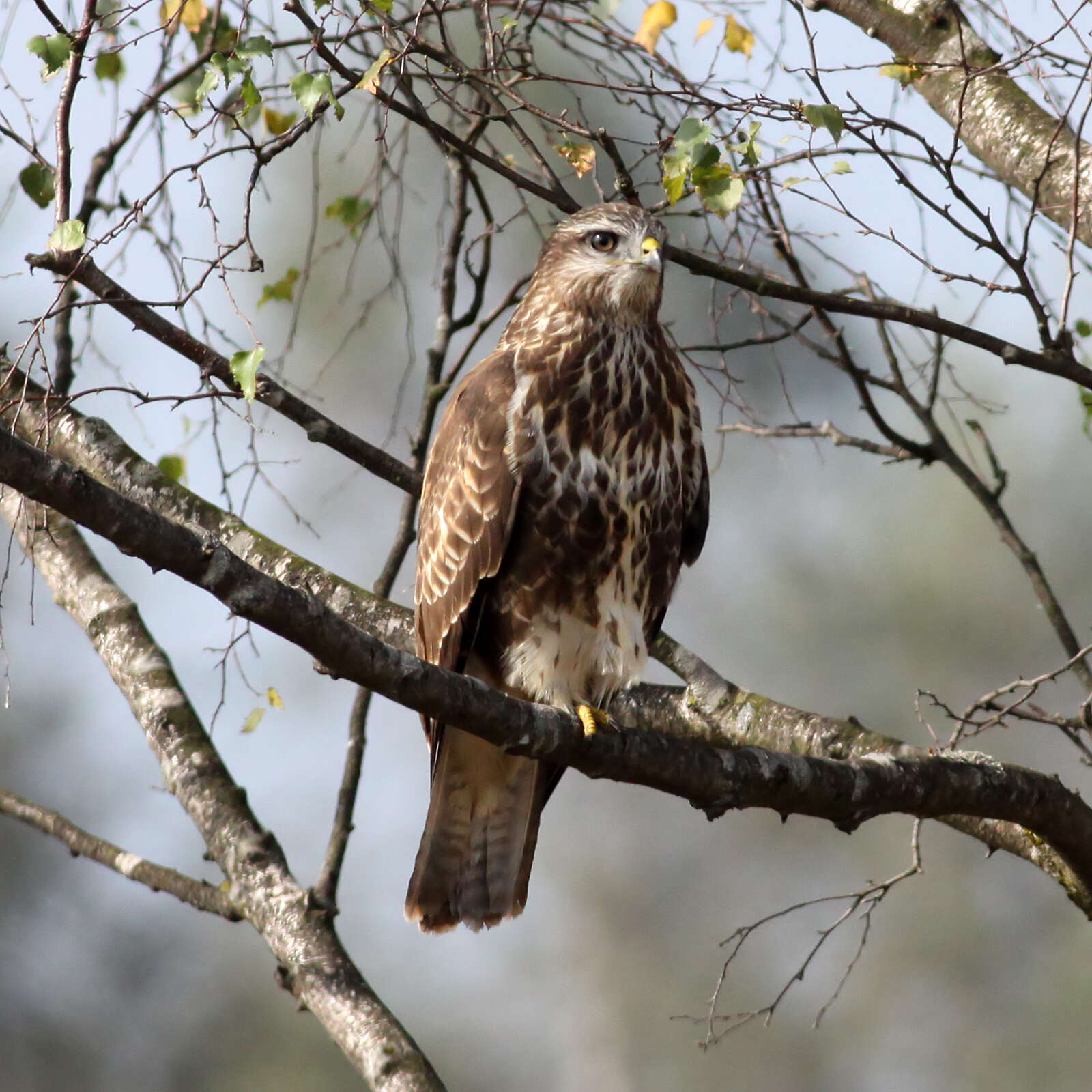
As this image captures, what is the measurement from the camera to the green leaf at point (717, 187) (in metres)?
2.68

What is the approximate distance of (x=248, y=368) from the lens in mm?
2572

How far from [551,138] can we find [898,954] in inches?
364

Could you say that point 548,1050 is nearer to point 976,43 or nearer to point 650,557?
point 650,557

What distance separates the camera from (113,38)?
11.6ft

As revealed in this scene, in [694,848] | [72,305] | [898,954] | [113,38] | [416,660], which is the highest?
[694,848]

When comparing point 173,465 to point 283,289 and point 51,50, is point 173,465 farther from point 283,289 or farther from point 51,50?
point 51,50

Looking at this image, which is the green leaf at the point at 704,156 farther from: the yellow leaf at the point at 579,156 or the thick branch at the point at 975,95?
the thick branch at the point at 975,95

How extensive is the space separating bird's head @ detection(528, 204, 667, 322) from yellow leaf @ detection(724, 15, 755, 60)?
0.62 meters

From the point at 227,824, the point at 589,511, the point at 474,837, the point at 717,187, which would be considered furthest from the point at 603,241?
the point at 227,824

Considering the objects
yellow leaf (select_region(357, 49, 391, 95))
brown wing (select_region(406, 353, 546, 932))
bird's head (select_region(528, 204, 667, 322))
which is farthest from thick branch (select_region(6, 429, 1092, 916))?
bird's head (select_region(528, 204, 667, 322))

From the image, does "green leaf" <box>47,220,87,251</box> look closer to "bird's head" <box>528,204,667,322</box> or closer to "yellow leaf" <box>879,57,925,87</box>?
"bird's head" <box>528,204,667,322</box>

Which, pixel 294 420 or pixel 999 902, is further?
pixel 999 902

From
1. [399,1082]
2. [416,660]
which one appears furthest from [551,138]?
[399,1082]

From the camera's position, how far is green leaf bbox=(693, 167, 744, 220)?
8.80 feet
